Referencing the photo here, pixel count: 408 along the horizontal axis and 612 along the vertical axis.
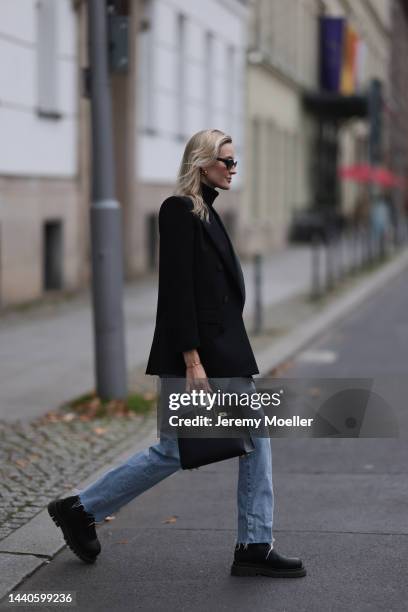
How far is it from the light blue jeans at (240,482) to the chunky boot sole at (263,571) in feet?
0.35

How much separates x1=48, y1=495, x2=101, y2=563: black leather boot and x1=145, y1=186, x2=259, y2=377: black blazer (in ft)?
2.43

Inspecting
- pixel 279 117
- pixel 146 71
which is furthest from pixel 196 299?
pixel 279 117

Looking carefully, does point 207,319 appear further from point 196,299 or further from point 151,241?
point 151,241

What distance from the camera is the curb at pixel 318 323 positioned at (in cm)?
1225

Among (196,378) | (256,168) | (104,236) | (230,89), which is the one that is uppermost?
(230,89)

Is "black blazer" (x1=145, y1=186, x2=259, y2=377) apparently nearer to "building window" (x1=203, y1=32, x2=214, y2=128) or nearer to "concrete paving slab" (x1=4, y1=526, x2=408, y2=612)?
"concrete paving slab" (x1=4, y1=526, x2=408, y2=612)

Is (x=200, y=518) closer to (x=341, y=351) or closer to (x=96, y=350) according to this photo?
(x=96, y=350)

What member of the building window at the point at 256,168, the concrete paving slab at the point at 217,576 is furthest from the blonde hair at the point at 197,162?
the building window at the point at 256,168

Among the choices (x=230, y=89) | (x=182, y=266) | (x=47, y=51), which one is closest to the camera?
(x=182, y=266)

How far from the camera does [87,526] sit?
17.8ft

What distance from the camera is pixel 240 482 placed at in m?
5.28

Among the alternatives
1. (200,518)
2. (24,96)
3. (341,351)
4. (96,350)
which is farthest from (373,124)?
(200,518)

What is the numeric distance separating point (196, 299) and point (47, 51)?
1359cm

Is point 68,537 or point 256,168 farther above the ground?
point 256,168
